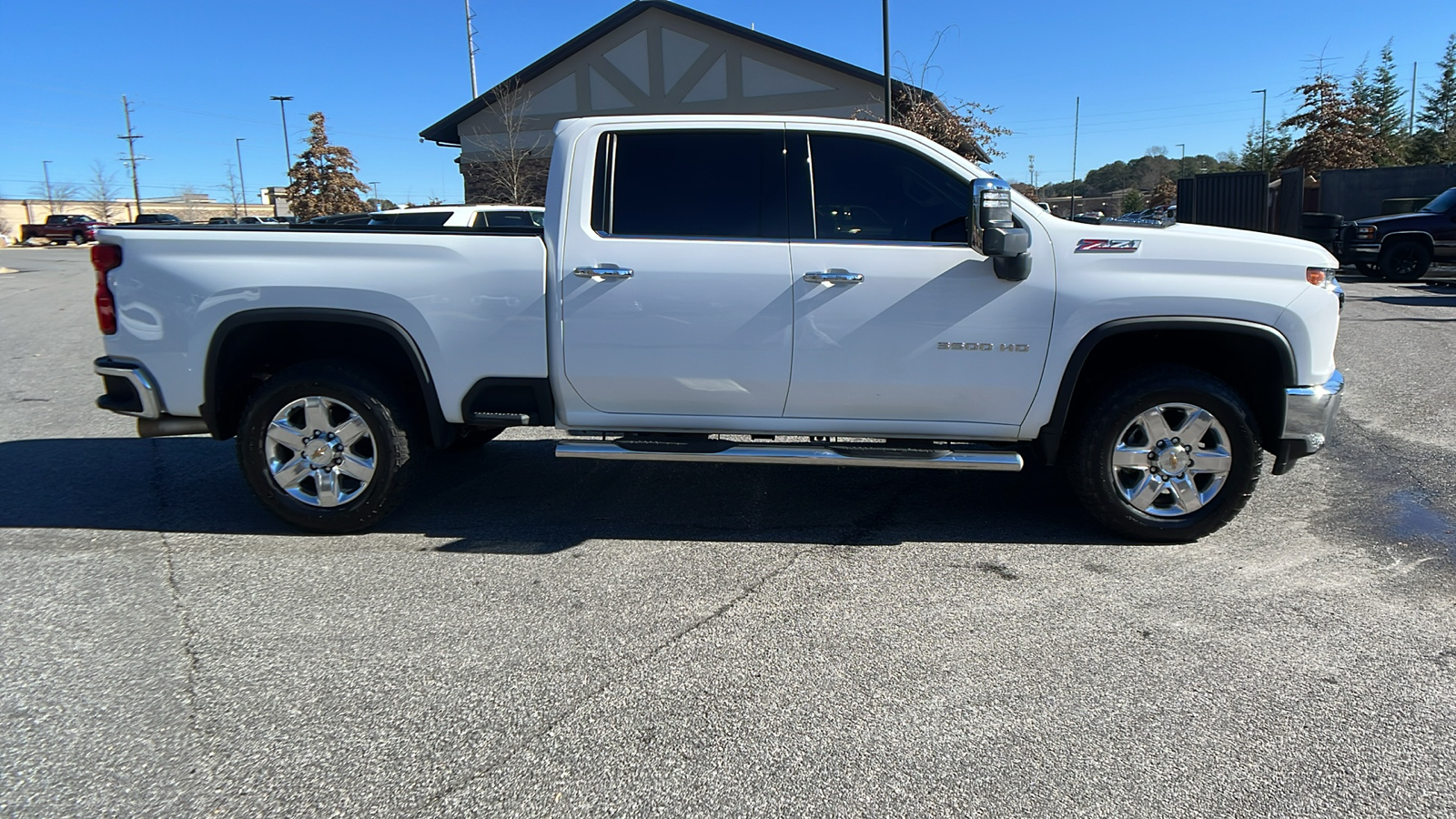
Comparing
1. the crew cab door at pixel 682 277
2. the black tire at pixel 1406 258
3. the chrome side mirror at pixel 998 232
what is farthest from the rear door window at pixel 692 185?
the black tire at pixel 1406 258

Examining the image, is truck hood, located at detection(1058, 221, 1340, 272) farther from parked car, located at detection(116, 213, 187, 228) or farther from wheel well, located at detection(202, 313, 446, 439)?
parked car, located at detection(116, 213, 187, 228)

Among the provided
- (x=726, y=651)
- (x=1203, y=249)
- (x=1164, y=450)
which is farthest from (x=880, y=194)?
(x=726, y=651)

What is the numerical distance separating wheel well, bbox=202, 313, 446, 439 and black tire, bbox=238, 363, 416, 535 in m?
0.14

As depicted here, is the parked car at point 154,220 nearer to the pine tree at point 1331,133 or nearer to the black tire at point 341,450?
the black tire at point 341,450

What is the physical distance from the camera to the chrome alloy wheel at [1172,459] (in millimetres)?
4457

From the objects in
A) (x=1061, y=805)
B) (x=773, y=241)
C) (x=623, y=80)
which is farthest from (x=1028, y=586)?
(x=623, y=80)

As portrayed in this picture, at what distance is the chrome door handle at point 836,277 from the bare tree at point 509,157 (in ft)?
79.9

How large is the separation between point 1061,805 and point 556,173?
3.58m

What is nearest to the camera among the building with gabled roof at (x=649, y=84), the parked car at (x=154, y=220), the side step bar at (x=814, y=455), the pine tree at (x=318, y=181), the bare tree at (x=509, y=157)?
the side step bar at (x=814, y=455)

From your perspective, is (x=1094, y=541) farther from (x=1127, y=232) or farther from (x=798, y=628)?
(x=798, y=628)

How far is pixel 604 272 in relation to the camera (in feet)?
14.6

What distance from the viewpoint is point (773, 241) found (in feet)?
14.7

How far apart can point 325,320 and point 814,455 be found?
246 cm

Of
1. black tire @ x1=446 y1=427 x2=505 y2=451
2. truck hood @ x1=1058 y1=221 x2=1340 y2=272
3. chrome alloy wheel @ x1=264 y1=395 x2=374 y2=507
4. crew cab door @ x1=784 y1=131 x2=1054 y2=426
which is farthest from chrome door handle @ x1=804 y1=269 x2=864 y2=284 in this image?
black tire @ x1=446 y1=427 x2=505 y2=451
